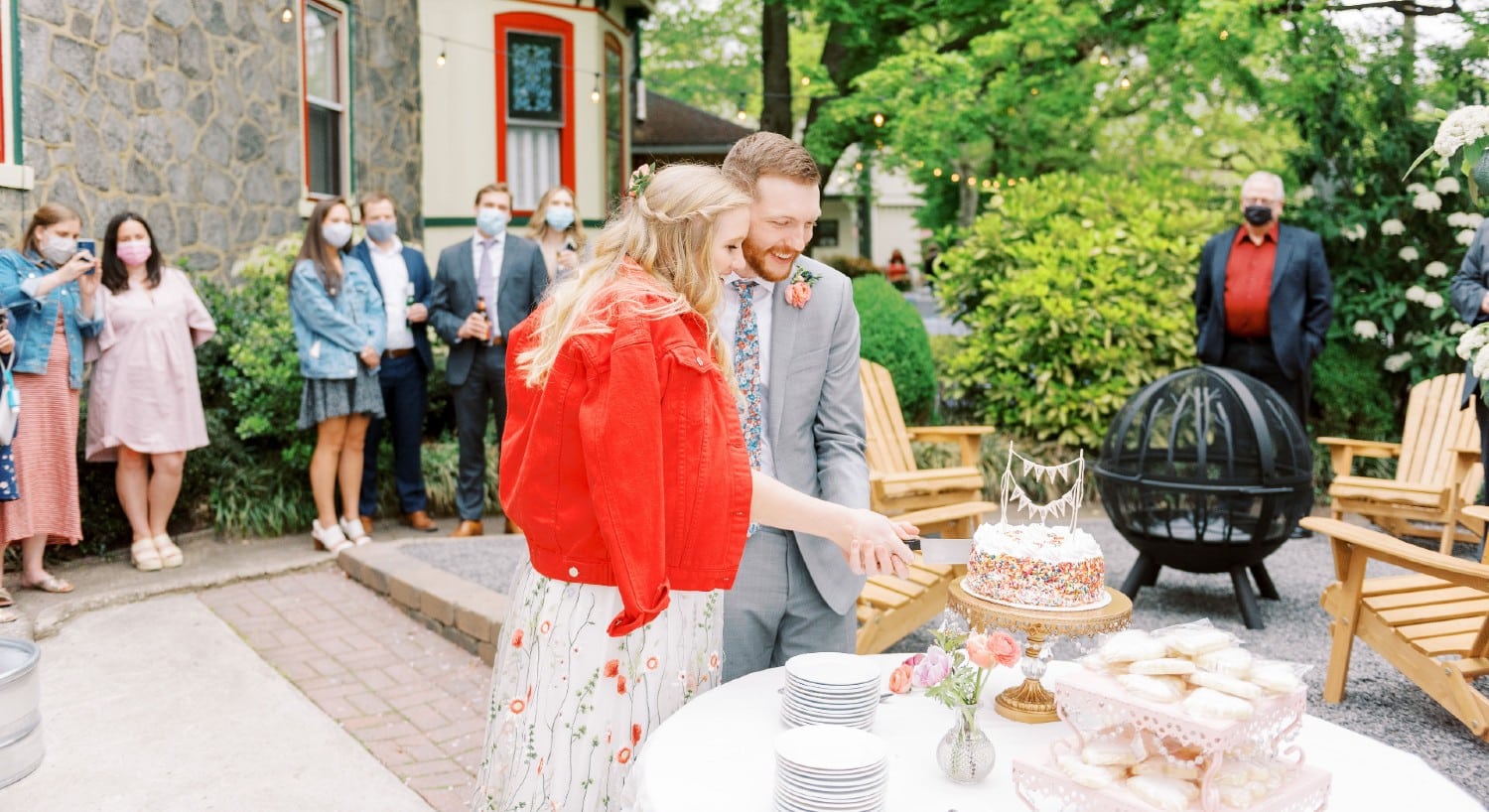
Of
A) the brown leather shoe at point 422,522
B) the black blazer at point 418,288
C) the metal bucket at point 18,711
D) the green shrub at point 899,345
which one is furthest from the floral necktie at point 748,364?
the green shrub at point 899,345

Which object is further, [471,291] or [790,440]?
[471,291]

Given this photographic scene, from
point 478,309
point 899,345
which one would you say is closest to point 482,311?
point 478,309

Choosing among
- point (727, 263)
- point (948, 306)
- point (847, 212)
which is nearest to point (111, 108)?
point (948, 306)

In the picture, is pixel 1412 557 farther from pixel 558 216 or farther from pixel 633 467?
pixel 558 216

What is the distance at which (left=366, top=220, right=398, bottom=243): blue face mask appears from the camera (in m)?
7.44

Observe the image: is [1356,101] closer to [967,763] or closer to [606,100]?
[606,100]

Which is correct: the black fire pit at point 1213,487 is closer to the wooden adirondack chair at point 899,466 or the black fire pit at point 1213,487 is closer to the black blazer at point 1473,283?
the wooden adirondack chair at point 899,466

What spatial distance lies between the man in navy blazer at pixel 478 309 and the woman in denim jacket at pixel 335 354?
446 mm

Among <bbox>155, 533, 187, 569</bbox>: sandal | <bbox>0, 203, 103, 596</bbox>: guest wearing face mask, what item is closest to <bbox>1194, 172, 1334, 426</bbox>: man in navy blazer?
<bbox>155, 533, 187, 569</bbox>: sandal

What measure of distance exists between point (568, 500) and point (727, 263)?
22.9 inches

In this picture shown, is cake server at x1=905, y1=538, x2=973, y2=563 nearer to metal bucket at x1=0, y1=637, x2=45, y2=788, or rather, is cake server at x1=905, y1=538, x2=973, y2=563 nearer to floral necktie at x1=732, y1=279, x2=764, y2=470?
floral necktie at x1=732, y1=279, x2=764, y2=470

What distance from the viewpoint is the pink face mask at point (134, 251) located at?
21.4 ft

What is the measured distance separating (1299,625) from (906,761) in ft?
14.5

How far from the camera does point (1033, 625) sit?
9.80ft
